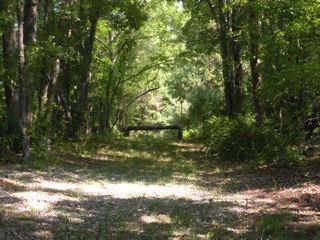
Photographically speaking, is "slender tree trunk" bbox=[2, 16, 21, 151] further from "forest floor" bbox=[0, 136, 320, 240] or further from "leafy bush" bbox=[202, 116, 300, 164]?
"leafy bush" bbox=[202, 116, 300, 164]

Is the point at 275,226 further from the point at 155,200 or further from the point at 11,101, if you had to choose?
the point at 11,101

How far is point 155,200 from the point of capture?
342 inches

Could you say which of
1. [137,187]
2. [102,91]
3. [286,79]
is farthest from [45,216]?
[102,91]

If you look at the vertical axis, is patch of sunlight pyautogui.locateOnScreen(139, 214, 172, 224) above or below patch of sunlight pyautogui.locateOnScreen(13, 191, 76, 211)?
below

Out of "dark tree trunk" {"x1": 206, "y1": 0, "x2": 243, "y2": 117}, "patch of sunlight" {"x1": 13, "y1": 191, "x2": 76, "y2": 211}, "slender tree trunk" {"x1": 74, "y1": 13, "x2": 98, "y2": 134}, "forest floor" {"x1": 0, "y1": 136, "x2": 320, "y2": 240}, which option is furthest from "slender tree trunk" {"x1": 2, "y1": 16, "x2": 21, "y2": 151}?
"dark tree trunk" {"x1": 206, "y1": 0, "x2": 243, "y2": 117}

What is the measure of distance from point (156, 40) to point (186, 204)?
25968 millimetres

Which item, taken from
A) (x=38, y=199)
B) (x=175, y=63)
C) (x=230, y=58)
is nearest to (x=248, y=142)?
(x=230, y=58)

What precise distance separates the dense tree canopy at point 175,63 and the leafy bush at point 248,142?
0.15ft

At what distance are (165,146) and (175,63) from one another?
804 cm

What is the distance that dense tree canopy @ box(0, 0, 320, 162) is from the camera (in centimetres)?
1034

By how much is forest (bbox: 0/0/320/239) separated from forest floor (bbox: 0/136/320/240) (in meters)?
0.04

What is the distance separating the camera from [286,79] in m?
9.66

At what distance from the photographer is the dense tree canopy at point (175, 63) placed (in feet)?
33.9

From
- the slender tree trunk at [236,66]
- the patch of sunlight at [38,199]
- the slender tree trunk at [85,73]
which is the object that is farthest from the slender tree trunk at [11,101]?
the slender tree trunk at [236,66]
